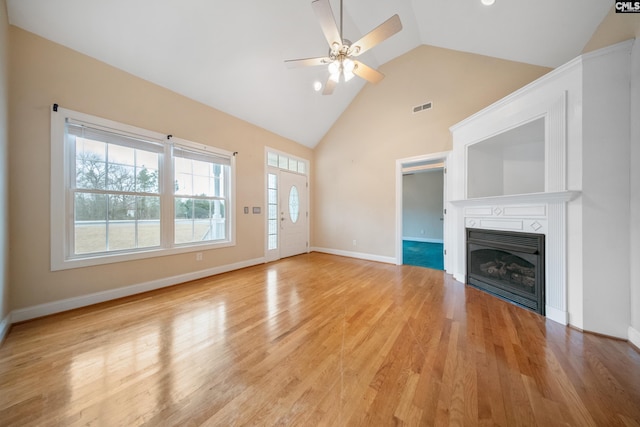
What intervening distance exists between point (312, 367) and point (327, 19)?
9.70 ft

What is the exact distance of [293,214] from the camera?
17.6 ft

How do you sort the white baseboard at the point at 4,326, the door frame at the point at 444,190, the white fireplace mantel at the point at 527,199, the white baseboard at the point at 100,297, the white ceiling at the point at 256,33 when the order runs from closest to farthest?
the white baseboard at the point at 4,326 < the white fireplace mantel at the point at 527,199 < the white baseboard at the point at 100,297 < the white ceiling at the point at 256,33 < the door frame at the point at 444,190

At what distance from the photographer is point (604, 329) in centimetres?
191

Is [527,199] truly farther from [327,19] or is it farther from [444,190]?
[327,19]

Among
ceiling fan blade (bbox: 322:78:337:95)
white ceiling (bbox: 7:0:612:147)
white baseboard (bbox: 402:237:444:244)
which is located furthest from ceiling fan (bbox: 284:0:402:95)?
white baseboard (bbox: 402:237:444:244)

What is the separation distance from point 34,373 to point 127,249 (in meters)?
1.66

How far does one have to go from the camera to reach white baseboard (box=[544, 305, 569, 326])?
2.09 meters

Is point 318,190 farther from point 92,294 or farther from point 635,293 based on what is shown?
point 635,293

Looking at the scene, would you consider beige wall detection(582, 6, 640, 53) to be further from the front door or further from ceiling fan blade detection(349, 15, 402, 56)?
the front door

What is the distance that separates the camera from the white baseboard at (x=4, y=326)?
1834 mm

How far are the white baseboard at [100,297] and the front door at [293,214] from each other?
1.75 m

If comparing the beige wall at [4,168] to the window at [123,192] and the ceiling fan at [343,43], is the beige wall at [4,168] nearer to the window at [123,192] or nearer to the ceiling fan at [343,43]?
the window at [123,192]

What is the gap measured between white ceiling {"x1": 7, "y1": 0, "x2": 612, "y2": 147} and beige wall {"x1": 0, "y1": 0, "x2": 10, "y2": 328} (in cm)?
30

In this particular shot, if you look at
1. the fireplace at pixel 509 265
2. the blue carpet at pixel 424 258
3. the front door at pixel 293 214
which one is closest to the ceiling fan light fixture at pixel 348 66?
the fireplace at pixel 509 265
